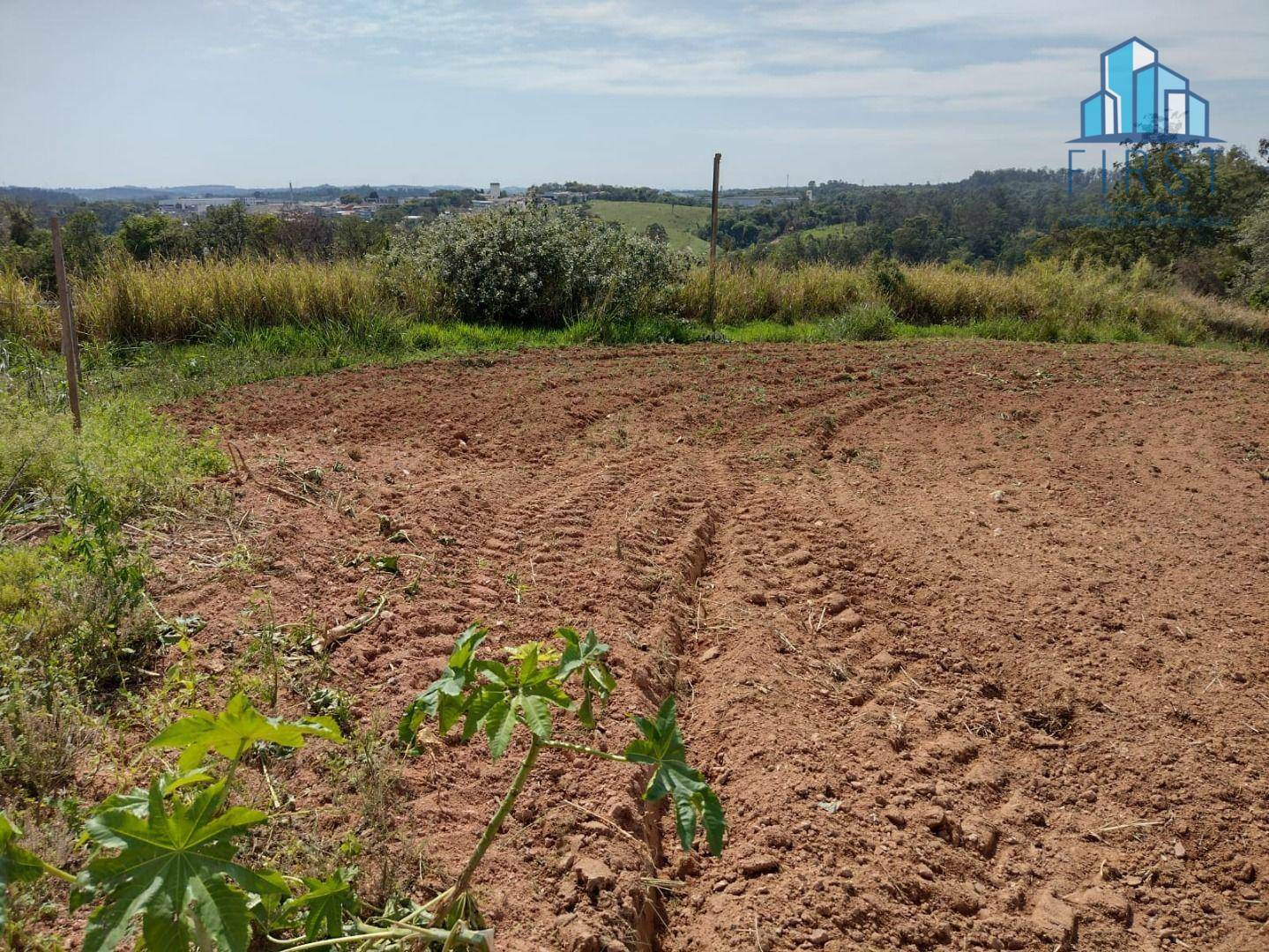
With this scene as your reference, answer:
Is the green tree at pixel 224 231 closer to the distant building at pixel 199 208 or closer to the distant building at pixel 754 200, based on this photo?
the distant building at pixel 199 208

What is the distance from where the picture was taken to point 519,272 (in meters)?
11.4

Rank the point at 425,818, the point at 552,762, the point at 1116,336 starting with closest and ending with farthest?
the point at 425,818
the point at 552,762
the point at 1116,336

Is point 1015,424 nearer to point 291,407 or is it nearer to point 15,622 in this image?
point 291,407

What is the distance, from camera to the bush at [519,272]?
11.3 meters

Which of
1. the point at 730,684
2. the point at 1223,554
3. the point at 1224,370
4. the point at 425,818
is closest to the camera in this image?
the point at 425,818

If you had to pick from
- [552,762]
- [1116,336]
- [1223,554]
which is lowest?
[552,762]

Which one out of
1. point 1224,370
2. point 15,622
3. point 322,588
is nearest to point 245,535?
point 322,588

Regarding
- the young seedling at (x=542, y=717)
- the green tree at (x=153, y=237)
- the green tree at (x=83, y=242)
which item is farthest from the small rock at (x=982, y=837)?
the green tree at (x=153, y=237)

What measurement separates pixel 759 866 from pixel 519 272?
31.7ft

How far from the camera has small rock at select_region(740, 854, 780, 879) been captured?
278 cm

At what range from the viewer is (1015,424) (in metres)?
7.47

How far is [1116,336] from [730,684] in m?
12.5

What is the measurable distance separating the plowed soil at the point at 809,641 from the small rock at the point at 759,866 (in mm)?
26

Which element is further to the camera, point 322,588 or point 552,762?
point 322,588
